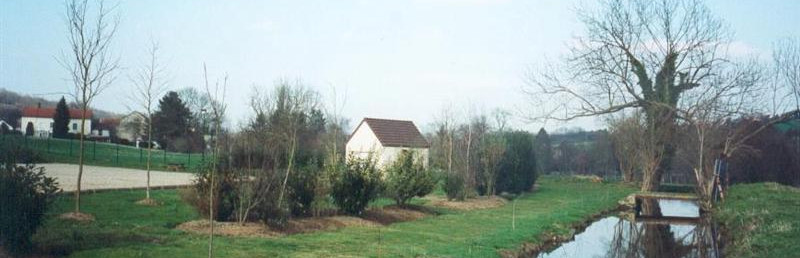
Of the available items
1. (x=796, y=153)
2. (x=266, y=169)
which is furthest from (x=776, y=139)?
(x=266, y=169)

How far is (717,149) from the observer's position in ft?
101

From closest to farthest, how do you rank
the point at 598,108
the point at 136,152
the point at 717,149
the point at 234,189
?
1. the point at 234,189
2. the point at 598,108
3. the point at 717,149
4. the point at 136,152

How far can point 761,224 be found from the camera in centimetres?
1541

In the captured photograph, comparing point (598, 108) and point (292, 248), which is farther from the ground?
point (598, 108)

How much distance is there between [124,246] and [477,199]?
17.0 meters

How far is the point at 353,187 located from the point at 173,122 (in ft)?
133

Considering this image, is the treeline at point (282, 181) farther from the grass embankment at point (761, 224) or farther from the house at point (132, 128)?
the house at point (132, 128)

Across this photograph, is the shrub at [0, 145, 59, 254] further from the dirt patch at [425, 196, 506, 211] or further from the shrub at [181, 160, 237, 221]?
the dirt patch at [425, 196, 506, 211]

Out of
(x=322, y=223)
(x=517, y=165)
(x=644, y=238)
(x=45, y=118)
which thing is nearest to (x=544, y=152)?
(x=517, y=165)

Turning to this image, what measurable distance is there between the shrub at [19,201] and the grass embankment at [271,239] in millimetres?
445

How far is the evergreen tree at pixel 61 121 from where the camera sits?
48.6 meters

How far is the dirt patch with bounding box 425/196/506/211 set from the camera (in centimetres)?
2345

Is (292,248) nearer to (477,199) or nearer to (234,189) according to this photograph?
(234,189)

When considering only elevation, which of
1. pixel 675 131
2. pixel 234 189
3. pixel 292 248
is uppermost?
pixel 675 131
